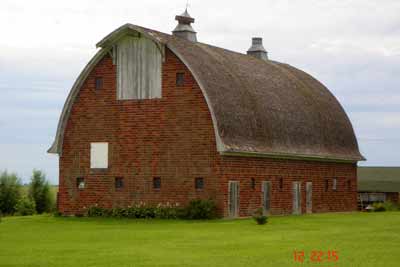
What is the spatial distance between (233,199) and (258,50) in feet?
58.2

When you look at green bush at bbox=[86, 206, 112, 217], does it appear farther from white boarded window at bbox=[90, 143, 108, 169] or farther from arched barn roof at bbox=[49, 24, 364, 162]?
arched barn roof at bbox=[49, 24, 364, 162]

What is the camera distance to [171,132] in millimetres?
42781

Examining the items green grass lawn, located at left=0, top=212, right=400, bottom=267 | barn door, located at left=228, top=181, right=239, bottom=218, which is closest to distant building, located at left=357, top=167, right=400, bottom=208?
barn door, located at left=228, top=181, right=239, bottom=218

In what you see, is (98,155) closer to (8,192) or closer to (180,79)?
(180,79)

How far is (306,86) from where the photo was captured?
54406mm

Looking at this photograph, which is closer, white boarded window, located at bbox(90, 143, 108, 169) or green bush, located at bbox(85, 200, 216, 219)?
green bush, located at bbox(85, 200, 216, 219)

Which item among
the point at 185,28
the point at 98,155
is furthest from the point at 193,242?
the point at 185,28

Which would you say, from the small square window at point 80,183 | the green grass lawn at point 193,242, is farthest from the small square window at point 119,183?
the green grass lawn at point 193,242

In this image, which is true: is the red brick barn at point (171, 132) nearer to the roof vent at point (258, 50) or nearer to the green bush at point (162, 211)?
the green bush at point (162, 211)
